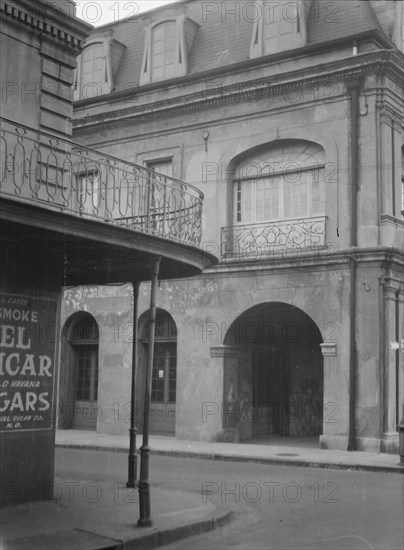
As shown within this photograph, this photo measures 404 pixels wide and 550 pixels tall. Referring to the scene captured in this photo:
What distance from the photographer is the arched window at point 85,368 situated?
2262 cm

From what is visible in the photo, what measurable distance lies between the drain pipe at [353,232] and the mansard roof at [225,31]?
1.53m

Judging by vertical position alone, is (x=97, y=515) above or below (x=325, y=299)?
below

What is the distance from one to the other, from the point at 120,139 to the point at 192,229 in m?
12.1

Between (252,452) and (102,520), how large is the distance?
8633 millimetres

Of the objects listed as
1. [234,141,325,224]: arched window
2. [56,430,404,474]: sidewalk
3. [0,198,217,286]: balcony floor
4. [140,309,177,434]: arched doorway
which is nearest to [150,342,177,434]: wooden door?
[140,309,177,434]: arched doorway

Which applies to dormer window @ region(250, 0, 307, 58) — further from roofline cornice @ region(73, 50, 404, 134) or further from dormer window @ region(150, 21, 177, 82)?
dormer window @ region(150, 21, 177, 82)

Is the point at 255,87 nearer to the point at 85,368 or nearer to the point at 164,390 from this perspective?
the point at 164,390

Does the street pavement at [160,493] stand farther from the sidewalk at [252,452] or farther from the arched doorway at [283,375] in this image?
the arched doorway at [283,375]

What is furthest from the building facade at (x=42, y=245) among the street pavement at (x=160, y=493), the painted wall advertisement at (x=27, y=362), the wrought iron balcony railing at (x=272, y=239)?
the wrought iron balcony railing at (x=272, y=239)

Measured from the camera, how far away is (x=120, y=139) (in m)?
22.4

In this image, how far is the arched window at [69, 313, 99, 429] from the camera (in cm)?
2262

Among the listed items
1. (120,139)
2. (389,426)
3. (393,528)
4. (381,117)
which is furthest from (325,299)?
(393,528)

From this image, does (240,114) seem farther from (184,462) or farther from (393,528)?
(393,528)

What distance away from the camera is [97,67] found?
77.5 feet
